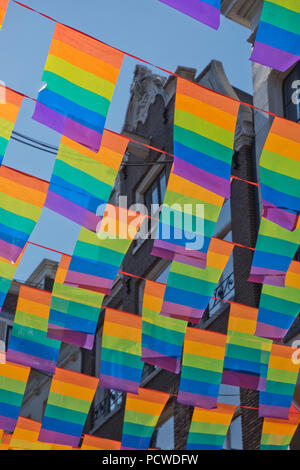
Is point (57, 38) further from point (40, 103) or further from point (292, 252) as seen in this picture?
point (292, 252)

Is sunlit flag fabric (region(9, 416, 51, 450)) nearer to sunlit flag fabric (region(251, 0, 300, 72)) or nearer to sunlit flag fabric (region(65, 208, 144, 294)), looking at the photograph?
sunlit flag fabric (region(65, 208, 144, 294))

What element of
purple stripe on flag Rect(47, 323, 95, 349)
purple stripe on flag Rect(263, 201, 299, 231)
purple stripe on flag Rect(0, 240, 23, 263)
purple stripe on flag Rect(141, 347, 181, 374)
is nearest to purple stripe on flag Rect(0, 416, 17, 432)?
purple stripe on flag Rect(47, 323, 95, 349)

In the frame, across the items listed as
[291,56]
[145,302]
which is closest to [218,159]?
[291,56]

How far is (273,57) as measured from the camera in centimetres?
827

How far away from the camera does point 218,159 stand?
30.8 feet

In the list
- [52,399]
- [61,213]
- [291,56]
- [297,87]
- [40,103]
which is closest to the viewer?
[291,56]

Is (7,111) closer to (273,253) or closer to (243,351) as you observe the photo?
(273,253)

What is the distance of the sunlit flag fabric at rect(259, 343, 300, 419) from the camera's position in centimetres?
1115

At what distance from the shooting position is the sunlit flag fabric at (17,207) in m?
9.82

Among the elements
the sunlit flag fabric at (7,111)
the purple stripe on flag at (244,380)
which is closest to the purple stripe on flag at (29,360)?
the purple stripe on flag at (244,380)

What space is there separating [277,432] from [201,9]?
6.42 m

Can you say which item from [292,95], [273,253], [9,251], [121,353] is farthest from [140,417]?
[292,95]

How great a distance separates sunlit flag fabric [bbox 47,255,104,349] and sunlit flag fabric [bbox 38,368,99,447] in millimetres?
1031

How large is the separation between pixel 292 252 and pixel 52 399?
4654 millimetres
